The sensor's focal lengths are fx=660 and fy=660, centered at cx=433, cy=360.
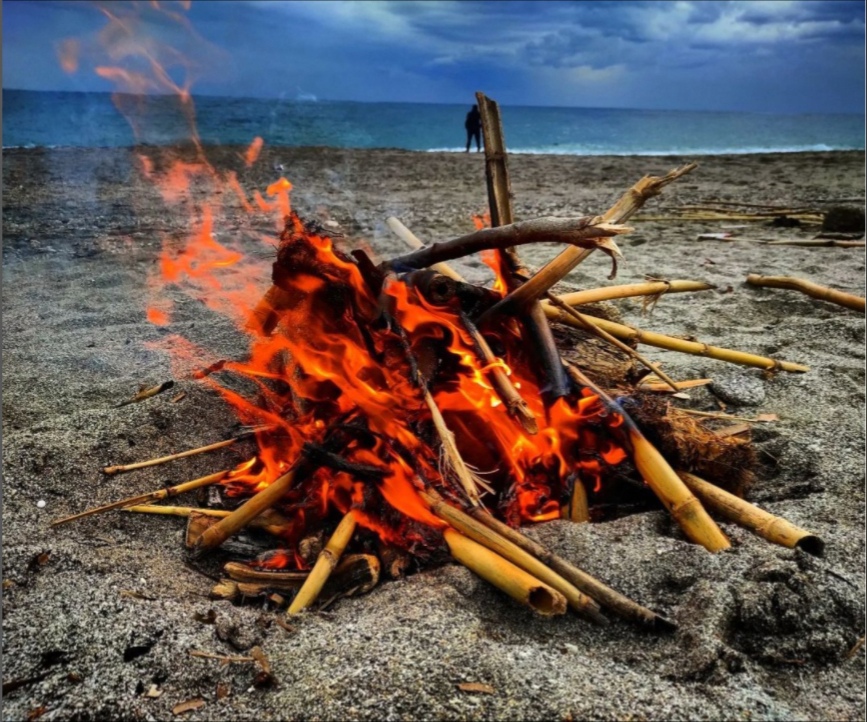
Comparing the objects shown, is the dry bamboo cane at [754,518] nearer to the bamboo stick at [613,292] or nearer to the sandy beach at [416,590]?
the sandy beach at [416,590]

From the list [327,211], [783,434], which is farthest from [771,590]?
[327,211]

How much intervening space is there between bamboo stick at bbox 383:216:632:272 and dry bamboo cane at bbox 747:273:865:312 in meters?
2.96

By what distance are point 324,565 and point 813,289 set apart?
4348 millimetres

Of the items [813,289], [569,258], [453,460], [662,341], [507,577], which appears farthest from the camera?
[813,289]

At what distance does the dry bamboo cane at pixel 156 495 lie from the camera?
8.21 feet

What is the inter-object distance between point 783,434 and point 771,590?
1.29m

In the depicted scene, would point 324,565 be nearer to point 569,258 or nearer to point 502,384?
point 502,384

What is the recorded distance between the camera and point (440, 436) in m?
2.48

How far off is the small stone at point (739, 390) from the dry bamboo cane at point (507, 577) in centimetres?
200

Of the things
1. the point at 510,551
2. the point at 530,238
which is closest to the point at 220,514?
the point at 510,551

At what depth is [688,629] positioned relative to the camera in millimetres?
2000

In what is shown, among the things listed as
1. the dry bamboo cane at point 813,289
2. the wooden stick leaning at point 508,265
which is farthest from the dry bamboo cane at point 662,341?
the dry bamboo cane at point 813,289

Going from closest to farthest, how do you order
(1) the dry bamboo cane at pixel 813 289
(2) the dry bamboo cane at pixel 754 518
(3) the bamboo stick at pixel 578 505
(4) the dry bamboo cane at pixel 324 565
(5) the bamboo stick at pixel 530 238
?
(4) the dry bamboo cane at pixel 324 565 → (2) the dry bamboo cane at pixel 754 518 → (5) the bamboo stick at pixel 530 238 → (3) the bamboo stick at pixel 578 505 → (1) the dry bamboo cane at pixel 813 289

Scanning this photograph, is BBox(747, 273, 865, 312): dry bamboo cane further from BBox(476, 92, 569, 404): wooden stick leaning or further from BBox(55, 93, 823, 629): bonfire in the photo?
BBox(476, 92, 569, 404): wooden stick leaning
